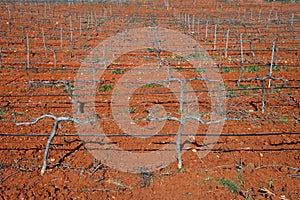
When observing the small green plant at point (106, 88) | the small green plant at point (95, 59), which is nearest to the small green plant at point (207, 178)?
the small green plant at point (106, 88)

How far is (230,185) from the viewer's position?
14.4 ft

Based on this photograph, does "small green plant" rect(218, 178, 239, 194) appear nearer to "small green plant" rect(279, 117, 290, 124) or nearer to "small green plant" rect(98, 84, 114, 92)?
"small green plant" rect(279, 117, 290, 124)

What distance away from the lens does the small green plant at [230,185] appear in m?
4.29

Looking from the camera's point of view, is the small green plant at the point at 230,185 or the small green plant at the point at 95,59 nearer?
the small green plant at the point at 230,185

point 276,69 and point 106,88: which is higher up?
point 276,69

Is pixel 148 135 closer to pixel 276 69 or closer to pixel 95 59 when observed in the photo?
pixel 276 69

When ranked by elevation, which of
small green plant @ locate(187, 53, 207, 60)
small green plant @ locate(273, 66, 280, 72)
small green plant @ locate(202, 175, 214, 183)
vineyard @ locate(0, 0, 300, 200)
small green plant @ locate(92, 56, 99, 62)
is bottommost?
small green plant @ locate(202, 175, 214, 183)

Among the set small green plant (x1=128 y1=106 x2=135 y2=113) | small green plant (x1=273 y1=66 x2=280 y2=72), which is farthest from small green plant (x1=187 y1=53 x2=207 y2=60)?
small green plant (x1=128 y1=106 x2=135 y2=113)

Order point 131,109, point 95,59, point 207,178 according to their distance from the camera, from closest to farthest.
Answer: point 207,178, point 131,109, point 95,59

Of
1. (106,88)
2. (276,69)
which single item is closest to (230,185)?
(106,88)

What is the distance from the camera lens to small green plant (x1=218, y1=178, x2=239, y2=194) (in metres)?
4.29

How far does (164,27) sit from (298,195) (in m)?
16.0

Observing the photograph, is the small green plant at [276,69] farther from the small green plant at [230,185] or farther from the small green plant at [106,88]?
the small green plant at [230,185]

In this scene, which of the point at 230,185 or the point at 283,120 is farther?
the point at 283,120
